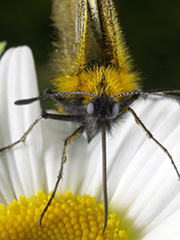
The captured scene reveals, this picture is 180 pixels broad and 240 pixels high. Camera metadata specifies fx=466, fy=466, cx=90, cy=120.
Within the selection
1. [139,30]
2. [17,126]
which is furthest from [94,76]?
[139,30]

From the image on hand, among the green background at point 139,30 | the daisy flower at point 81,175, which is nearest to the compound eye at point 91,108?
the daisy flower at point 81,175

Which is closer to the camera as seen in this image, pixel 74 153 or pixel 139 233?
pixel 139 233

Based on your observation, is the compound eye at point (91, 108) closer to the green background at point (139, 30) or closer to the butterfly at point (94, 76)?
the butterfly at point (94, 76)

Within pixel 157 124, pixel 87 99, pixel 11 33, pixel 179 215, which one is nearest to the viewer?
pixel 179 215

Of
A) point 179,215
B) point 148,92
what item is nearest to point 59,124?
point 148,92

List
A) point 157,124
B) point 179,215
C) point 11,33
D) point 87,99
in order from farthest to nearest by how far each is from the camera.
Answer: point 11,33
point 157,124
point 87,99
point 179,215

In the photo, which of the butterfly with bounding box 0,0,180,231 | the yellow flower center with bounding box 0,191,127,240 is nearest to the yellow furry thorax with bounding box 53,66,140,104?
the butterfly with bounding box 0,0,180,231

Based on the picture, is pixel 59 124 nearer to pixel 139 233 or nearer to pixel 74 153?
pixel 74 153

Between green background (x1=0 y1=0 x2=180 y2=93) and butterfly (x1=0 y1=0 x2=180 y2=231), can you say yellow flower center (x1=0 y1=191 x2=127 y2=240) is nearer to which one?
butterfly (x1=0 y1=0 x2=180 y2=231)
